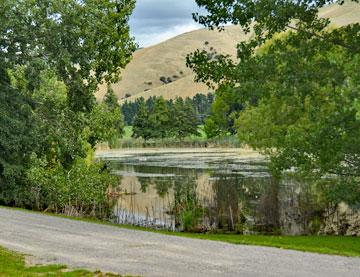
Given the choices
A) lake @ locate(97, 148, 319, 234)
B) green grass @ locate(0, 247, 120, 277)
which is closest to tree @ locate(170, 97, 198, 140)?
lake @ locate(97, 148, 319, 234)

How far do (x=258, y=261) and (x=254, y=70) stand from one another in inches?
357

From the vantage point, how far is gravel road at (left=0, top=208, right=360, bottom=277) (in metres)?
15.7

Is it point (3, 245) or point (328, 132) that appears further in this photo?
point (328, 132)

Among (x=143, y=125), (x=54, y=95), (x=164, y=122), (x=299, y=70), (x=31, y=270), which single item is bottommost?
(x=31, y=270)

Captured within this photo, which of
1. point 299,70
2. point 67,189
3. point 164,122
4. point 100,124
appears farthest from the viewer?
point 164,122

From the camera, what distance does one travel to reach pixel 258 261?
1703cm

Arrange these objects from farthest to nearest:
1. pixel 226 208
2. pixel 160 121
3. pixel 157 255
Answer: pixel 160 121 < pixel 226 208 < pixel 157 255

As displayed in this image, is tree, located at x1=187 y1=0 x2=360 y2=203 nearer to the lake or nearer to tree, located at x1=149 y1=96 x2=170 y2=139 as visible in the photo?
the lake

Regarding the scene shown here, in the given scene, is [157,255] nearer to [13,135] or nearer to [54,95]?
[13,135]

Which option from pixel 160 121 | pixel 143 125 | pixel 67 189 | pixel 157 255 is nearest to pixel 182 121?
pixel 160 121

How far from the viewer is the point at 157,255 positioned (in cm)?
1800

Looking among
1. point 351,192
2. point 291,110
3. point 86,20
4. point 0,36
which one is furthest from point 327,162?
point 291,110

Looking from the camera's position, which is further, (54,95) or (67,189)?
(54,95)

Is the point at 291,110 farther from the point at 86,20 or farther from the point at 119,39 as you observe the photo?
the point at 86,20
